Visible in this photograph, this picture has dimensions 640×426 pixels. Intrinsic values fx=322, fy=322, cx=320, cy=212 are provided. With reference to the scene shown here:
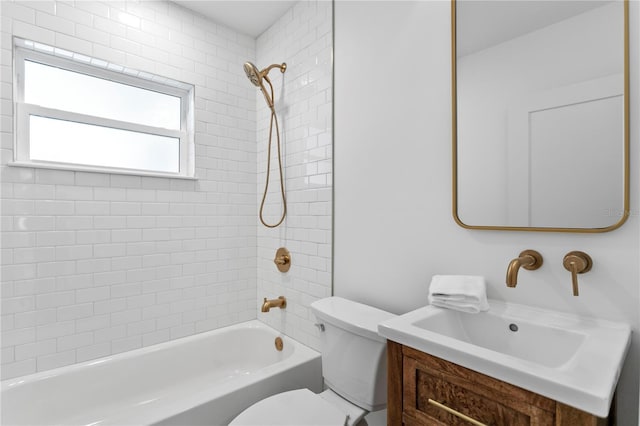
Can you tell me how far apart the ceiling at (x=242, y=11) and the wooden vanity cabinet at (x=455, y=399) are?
7.45ft

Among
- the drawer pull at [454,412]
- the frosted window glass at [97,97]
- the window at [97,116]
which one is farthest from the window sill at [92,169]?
the drawer pull at [454,412]

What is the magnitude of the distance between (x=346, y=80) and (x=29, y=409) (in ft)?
8.03

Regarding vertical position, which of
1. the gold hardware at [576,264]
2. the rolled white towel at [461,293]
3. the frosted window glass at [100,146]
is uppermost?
the frosted window glass at [100,146]

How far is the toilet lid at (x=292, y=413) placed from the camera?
130 cm

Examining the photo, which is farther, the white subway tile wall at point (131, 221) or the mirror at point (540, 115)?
the white subway tile wall at point (131, 221)

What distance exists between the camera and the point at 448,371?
88 centimetres

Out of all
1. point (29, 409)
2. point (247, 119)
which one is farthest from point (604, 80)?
point (29, 409)

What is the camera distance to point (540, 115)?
1133 mm

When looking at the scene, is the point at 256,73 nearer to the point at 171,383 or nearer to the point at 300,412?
the point at 300,412

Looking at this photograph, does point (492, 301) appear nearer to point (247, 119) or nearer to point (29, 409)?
point (247, 119)

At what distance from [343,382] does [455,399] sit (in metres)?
0.70

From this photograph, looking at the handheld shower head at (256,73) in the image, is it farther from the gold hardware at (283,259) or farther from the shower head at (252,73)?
the gold hardware at (283,259)

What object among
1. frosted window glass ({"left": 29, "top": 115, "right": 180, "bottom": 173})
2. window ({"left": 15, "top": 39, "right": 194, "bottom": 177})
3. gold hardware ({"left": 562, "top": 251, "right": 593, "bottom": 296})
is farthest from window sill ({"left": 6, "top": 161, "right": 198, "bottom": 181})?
gold hardware ({"left": 562, "top": 251, "right": 593, "bottom": 296})

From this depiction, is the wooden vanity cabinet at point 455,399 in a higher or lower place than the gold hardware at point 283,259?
lower
